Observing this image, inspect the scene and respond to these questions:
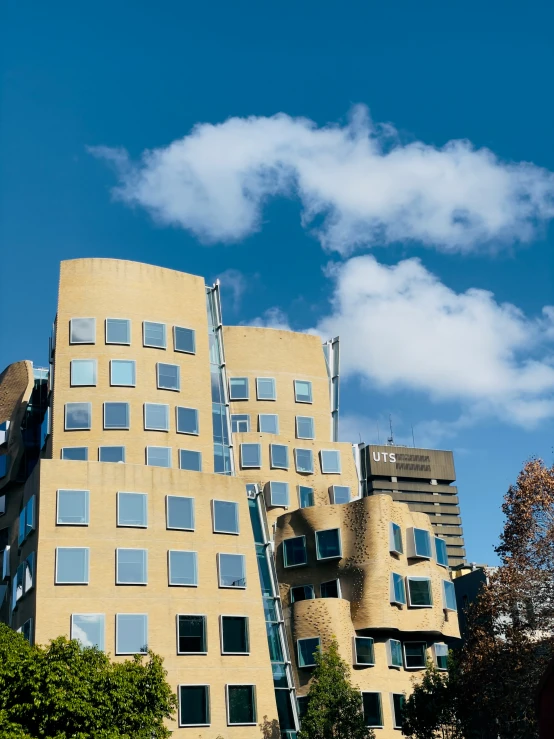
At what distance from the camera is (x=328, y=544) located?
56500 mm

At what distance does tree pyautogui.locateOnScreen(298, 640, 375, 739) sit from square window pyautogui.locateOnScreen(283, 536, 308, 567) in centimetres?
850

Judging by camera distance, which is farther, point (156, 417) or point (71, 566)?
point (156, 417)

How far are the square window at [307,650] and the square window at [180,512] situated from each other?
9434 millimetres

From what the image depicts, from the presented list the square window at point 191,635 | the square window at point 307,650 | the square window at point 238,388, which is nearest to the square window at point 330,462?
the square window at point 238,388

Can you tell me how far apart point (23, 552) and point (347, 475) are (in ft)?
78.3

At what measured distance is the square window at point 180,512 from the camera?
4944 centimetres

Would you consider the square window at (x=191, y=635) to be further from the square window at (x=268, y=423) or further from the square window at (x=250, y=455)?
the square window at (x=268, y=423)

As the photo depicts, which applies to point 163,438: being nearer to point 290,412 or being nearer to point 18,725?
point 290,412

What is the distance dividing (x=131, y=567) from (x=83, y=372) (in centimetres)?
1254

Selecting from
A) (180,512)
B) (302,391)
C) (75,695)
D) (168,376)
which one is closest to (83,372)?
(168,376)

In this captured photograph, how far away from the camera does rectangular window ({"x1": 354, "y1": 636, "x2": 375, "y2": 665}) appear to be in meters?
53.2

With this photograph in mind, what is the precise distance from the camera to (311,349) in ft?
228

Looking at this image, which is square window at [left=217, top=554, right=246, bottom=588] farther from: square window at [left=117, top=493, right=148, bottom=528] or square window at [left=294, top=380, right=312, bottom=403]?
square window at [left=294, top=380, right=312, bottom=403]

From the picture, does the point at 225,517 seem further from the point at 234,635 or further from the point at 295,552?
the point at 295,552
